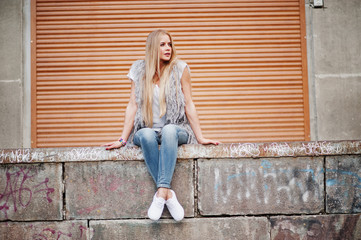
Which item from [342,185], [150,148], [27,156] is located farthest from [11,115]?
[342,185]

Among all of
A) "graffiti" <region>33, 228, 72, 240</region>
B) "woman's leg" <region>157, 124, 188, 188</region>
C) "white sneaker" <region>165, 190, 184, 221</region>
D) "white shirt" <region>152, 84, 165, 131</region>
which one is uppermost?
"white shirt" <region>152, 84, 165, 131</region>

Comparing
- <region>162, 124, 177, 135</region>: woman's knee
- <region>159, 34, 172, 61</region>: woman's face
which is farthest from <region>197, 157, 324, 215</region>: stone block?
<region>159, 34, 172, 61</region>: woman's face

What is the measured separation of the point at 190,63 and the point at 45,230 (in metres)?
3.55

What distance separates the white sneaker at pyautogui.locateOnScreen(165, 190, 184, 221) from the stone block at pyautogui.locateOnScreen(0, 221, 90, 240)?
2.93ft

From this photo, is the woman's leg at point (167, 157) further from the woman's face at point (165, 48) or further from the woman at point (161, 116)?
the woman's face at point (165, 48)

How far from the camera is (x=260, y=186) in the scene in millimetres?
3633

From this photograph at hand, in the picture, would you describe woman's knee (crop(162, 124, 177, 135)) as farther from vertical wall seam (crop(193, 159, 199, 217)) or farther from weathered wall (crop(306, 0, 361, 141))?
weathered wall (crop(306, 0, 361, 141))

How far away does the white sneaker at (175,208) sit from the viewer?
3.41 meters

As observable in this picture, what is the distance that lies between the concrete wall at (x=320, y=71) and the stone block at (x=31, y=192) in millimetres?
2365

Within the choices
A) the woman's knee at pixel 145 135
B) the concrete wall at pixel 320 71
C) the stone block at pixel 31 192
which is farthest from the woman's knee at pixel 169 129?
the concrete wall at pixel 320 71

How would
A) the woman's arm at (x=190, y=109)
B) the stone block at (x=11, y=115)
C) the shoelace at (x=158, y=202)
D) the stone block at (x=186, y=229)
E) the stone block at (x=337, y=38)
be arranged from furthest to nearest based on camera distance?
the stone block at (x=337, y=38) < the stone block at (x=11, y=115) < the woman's arm at (x=190, y=109) < the stone block at (x=186, y=229) < the shoelace at (x=158, y=202)

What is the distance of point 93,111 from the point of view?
5918mm

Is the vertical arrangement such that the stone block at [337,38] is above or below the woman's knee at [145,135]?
above

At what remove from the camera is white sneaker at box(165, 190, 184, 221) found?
134 inches
